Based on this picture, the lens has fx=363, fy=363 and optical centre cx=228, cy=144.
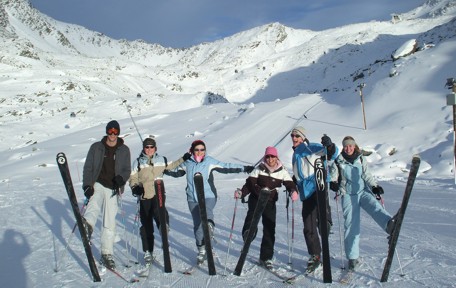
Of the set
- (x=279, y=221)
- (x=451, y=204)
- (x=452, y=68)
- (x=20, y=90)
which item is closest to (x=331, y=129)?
(x=452, y=68)

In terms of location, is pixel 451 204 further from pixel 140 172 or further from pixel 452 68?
pixel 452 68

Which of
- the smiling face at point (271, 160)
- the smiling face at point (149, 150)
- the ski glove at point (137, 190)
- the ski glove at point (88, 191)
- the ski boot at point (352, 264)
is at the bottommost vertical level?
the ski boot at point (352, 264)

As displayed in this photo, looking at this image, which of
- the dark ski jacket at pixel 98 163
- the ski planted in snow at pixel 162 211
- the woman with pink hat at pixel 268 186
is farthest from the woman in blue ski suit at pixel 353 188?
the dark ski jacket at pixel 98 163

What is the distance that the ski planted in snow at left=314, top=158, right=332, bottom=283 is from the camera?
4.60m

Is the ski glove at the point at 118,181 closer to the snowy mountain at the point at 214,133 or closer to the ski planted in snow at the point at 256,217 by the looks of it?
the snowy mountain at the point at 214,133

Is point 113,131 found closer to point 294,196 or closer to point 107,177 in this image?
point 107,177

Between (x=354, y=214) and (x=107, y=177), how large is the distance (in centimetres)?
366

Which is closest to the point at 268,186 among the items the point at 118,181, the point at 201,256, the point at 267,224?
the point at 267,224

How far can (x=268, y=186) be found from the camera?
5.21 meters

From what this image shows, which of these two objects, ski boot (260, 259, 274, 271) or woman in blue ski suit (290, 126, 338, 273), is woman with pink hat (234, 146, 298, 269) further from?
woman in blue ski suit (290, 126, 338, 273)

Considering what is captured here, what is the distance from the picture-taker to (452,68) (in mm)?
20328

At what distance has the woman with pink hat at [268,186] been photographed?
521cm

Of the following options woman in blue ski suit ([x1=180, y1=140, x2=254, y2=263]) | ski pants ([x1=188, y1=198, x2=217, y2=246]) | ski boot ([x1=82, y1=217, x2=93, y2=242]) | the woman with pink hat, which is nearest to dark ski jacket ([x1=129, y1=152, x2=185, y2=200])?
woman in blue ski suit ([x1=180, y1=140, x2=254, y2=263])

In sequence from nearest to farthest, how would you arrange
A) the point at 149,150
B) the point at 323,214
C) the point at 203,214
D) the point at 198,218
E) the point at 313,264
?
the point at 323,214
the point at 203,214
the point at 313,264
the point at 198,218
the point at 149,150
